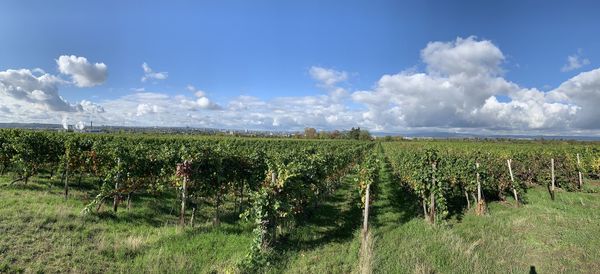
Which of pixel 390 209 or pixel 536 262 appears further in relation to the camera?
pixel 390 209

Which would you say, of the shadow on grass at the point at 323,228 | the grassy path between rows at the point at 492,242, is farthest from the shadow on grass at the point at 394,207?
the shadow on grass at the point at 323,228

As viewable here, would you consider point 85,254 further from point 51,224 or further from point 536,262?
point 536,262

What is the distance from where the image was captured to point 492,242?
28.9 feet

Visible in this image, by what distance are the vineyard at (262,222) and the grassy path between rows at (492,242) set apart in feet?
0.13

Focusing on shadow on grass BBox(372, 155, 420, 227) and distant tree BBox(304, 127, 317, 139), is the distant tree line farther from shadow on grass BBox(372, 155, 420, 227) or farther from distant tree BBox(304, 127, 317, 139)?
shadow on grass BBox(372, 155, 420, 227)

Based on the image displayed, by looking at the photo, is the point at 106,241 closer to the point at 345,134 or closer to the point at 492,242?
the point at 492,242

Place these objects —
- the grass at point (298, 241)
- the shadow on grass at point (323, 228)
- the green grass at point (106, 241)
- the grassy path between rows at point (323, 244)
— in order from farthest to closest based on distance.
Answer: the shadow on grass at point (323, 228)
the grassy path between rows at point (323, 244)
the grass at point (298, 241)
the green grass at point (106, 241)

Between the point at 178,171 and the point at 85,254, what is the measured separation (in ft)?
11.7

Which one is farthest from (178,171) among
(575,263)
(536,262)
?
(575,263)

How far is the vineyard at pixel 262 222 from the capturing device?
23.7 ft

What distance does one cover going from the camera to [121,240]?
828 cm

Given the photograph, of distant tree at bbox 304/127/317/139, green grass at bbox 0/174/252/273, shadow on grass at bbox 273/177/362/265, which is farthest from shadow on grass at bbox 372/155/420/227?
distant tree at bbox 304/127/317/139

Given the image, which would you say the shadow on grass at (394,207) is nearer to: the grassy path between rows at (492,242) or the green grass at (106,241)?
the grassy path between rows at (492,242)

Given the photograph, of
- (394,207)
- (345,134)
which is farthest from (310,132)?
(394,207)
